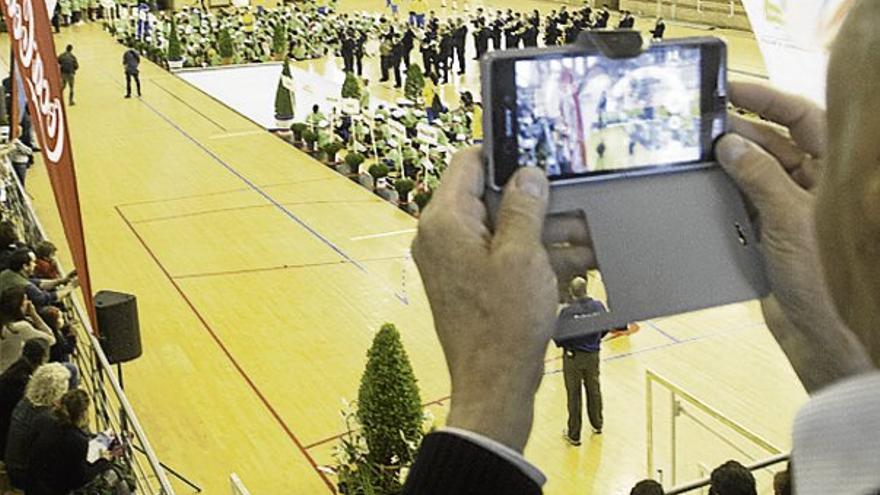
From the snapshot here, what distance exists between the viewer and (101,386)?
6996 millimetres

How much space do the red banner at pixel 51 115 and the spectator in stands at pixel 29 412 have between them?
3.02 feet

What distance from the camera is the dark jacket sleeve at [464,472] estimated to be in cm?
117

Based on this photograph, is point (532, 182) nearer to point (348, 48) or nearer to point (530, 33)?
point (530, 33)

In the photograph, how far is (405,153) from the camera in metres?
16.2

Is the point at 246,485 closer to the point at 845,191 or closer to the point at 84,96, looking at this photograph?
the point at 845,191

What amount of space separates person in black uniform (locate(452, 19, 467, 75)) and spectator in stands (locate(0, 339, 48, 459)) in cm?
1982

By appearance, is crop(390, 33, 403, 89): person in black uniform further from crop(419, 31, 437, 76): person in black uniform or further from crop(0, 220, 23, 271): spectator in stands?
crop(0, 220, 23, 271): spectator in stands

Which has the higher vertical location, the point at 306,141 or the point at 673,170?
the point at 673,170

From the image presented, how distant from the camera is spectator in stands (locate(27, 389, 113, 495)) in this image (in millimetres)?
5477

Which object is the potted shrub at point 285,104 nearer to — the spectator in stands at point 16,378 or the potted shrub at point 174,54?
the potted shrub at point 174,54

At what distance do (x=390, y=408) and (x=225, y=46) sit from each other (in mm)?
21116

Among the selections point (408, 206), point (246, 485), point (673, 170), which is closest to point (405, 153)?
point (408, 206)

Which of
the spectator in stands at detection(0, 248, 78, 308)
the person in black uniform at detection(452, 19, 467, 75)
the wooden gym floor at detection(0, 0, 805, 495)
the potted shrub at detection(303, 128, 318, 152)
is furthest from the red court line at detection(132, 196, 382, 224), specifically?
the person in black uniform at detection(452, 19, 467, 75)

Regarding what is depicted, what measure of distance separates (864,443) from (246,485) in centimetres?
782
